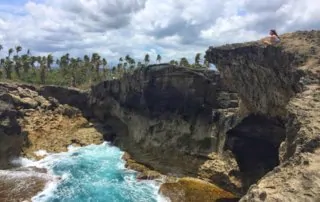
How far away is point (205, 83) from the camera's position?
57375 mm

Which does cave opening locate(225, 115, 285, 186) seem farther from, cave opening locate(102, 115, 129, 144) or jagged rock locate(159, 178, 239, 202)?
cave opening locate(102, 115, 129, 144)

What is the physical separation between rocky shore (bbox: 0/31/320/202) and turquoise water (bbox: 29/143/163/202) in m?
2.26

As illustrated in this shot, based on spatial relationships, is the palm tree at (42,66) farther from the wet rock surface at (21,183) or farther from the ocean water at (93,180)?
the wet rock surface at (21,183)

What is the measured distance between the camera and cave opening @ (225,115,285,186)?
151 feet

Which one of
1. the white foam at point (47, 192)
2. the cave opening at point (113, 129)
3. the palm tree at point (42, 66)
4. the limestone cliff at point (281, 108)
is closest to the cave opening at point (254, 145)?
the limestone cliff at point (281, 108)

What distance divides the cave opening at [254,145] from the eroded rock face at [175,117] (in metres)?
1.51

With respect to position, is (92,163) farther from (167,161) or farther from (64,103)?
(64,103)

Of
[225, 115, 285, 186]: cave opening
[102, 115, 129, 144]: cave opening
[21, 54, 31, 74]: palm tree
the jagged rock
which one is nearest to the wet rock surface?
the jagged rock

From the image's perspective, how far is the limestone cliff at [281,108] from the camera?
14.9 metres

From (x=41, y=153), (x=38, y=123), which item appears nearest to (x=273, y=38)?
(x=41, y=153)

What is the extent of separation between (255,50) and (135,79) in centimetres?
3291

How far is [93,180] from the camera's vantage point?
166 feet

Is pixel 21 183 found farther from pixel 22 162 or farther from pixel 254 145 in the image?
pixel 254 145

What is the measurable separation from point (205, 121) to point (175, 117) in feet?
22.0
